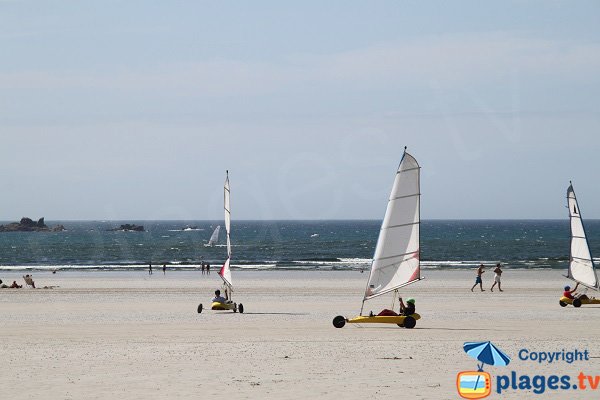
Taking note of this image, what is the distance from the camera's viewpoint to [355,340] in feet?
71.4

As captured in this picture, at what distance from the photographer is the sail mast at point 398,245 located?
951 inches

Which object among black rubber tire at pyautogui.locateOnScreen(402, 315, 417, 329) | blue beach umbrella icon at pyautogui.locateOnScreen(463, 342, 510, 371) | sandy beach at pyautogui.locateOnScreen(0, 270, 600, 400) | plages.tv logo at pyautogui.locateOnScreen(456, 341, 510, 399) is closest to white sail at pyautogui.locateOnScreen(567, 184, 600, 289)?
sandy beach at pyautogui.locateOnScreen(0, 270, 600, 400)

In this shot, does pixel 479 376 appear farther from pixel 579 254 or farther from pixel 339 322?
pixel 579 254

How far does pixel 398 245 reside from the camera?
24.3 metres

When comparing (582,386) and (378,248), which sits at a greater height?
(378,248)

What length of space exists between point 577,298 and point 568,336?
963 cm

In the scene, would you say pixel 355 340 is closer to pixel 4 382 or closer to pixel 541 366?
pixel 541 366

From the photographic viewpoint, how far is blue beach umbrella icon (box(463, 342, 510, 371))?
1689 centimetres

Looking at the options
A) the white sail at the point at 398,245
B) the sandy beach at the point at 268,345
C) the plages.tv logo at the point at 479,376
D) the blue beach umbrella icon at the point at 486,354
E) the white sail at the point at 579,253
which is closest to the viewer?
the plages.tv logo at the point at 479,376

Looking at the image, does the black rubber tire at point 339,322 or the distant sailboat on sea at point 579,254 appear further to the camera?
the distant sailboat on sea at point 579,254

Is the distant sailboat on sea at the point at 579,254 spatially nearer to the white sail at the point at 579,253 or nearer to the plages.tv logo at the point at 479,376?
the white sail at the point at 579,253

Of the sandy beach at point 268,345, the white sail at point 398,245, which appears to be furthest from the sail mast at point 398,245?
the sandy beach at point 268,345

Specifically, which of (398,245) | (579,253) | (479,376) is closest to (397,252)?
(398,245)

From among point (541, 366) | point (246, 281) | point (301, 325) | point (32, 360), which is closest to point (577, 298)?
point (301, 325)
